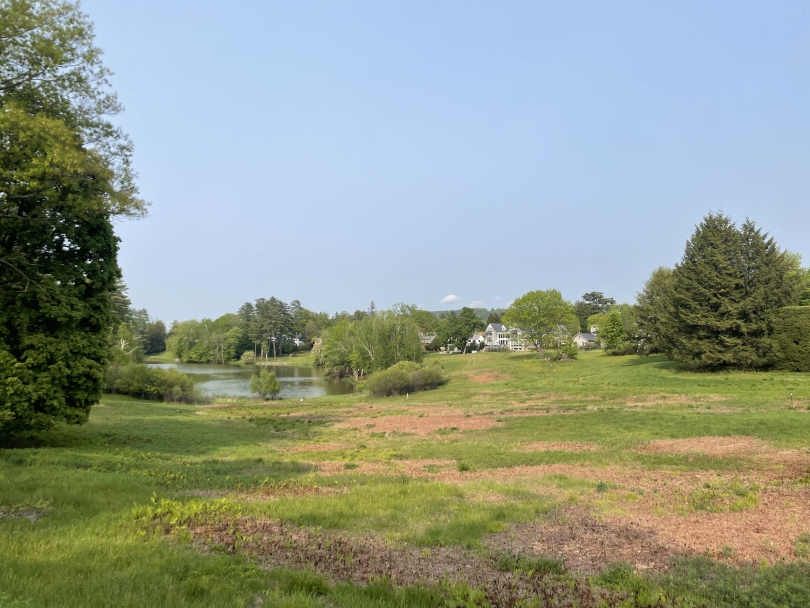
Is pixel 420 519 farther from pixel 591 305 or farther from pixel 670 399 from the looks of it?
pixel 591 305

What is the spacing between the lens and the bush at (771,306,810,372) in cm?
3819

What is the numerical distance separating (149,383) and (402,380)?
2745 cm

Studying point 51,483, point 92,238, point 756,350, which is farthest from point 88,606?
point 756,350

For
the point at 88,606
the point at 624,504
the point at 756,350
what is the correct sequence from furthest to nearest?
the point at 756,350
the point at 624,504
the point at 88,606

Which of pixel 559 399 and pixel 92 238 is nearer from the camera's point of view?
pixel 92 238

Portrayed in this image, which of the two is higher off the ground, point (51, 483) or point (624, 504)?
point (51, 483)

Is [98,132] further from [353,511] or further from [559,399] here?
[559,399]

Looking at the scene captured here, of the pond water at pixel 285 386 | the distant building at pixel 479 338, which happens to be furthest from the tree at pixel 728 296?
the distant building at pixel 479 338

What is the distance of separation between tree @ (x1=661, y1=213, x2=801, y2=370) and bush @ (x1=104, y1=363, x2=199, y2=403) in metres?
51.8

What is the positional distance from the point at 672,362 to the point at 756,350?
1368 cm

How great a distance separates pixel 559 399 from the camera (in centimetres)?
3550

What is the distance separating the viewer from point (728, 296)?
1727 inches

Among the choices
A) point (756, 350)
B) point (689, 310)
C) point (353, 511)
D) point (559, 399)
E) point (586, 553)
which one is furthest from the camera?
point (689, 310)

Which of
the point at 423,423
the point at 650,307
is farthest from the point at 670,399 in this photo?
the point at 650,307
